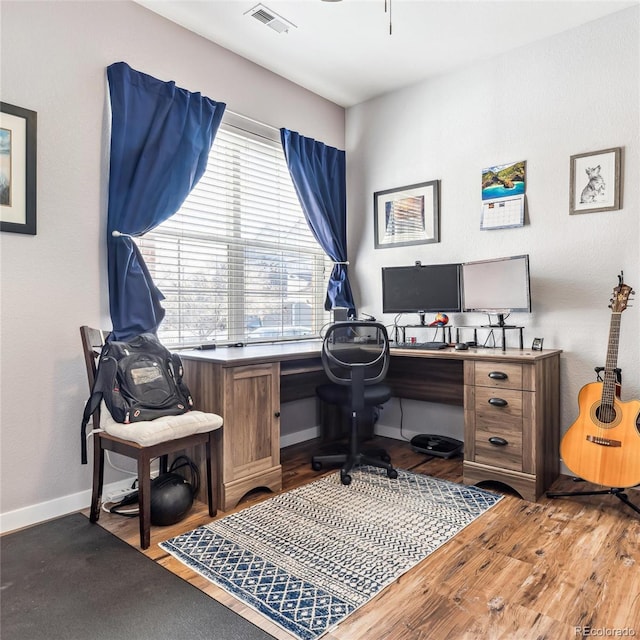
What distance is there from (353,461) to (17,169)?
2.39 meters

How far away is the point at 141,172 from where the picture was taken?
2682mm

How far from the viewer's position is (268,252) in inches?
142

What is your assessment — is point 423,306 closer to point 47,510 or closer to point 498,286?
point 498,286

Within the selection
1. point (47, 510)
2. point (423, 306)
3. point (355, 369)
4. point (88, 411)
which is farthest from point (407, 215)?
point (47, 510)

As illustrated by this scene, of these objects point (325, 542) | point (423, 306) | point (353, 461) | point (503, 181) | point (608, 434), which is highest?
point (503, 181)

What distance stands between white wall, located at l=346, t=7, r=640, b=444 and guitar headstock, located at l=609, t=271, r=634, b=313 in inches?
9.5

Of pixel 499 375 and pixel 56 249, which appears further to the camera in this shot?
pixel 499 375

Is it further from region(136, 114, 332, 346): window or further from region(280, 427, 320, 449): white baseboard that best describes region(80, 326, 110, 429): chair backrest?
region(280, 427, 320, 449): white baseboard

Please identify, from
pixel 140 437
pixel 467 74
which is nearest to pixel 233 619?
pixel 140 437

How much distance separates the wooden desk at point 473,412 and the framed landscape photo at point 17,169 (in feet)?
3.47

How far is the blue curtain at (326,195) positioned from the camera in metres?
3.70

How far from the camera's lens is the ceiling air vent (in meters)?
2.77

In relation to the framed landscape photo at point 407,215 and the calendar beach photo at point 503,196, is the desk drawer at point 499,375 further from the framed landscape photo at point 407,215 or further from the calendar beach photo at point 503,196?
the framed landscape photo at point 407,215

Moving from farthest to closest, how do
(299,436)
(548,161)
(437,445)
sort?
1. (299,436)
2. (437,445)
3. (548,161)
